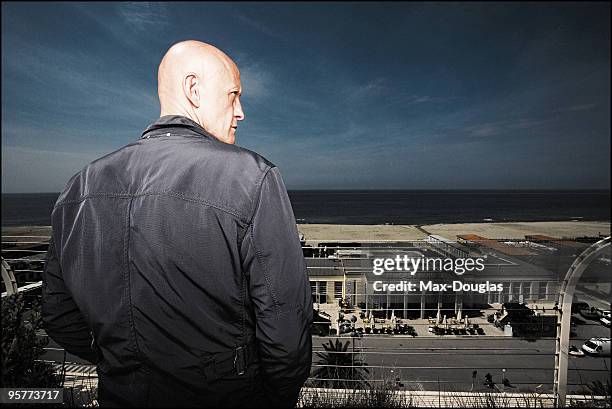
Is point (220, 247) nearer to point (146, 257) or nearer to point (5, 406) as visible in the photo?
point (146, 257)

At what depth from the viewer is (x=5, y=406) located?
65.7 inches

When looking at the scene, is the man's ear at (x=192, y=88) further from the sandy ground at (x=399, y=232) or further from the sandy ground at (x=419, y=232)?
the sandy ground at (x=419, y=232)

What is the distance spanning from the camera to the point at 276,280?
0.63 meters

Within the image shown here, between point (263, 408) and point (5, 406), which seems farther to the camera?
point (5, 406)

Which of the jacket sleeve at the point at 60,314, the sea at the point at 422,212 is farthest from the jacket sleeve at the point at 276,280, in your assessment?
the sea at the point at 422,212

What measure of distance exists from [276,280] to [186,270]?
181mm

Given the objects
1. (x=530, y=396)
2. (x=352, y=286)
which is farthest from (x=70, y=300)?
(x=352, y=286)

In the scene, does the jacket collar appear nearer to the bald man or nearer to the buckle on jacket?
the bald man

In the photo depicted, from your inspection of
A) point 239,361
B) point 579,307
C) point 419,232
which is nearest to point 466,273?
point 579,307

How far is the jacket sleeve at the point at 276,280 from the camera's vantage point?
2.04 feet

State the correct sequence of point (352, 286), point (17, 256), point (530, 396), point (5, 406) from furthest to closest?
point (352, 286) < point (17, 256) < point (530, 396) < point (5, 406)

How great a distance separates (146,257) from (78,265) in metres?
0.19

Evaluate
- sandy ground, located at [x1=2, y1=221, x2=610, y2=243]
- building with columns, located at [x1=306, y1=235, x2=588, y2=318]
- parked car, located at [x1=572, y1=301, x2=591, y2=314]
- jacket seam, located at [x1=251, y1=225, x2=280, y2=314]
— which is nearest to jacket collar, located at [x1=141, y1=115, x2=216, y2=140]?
jacket seam, located at [x1=251, y1=225, x2=280, y2=314]

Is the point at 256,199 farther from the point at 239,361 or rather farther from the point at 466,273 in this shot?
the point at 466,273
